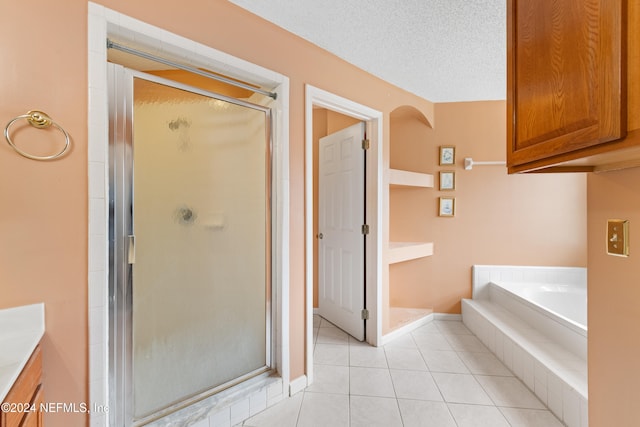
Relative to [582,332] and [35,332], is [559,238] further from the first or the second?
[35,332]

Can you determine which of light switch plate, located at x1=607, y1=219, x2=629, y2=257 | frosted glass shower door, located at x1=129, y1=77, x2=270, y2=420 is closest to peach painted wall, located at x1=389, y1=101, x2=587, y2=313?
frosted glass shower door, located at x1=129, y1=77, x2=270, y2=420

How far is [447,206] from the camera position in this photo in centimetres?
319

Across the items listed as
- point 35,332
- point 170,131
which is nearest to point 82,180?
point 170,131

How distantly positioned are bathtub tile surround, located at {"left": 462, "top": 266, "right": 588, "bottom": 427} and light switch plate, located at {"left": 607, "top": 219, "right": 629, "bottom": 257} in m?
1.06

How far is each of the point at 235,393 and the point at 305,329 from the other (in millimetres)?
575

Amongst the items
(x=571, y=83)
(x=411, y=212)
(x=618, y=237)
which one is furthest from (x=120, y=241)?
(x=411, y=212)

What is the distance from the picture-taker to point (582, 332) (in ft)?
6.12

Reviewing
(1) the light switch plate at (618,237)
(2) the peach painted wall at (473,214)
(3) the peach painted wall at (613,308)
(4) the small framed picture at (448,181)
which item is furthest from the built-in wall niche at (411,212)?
(1) the light switch plate at (618,237)

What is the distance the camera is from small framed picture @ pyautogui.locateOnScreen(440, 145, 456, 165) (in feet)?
10.5

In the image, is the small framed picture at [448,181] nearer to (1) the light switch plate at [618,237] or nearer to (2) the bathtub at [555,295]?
(2) the bathtub at [555,295]

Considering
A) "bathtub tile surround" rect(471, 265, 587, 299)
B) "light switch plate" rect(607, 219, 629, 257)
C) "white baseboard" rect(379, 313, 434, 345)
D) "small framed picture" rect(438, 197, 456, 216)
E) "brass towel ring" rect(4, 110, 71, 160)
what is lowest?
"white baseboard" rect(379, 313, 434, 345)

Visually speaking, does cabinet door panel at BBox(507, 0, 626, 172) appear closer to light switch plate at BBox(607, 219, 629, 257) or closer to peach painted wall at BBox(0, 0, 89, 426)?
light switch plate at BBox(607, 219, 629, 257)

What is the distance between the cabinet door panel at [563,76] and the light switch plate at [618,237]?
378 millimetres

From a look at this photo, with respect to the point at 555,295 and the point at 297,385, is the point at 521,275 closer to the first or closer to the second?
the point at 555,295
